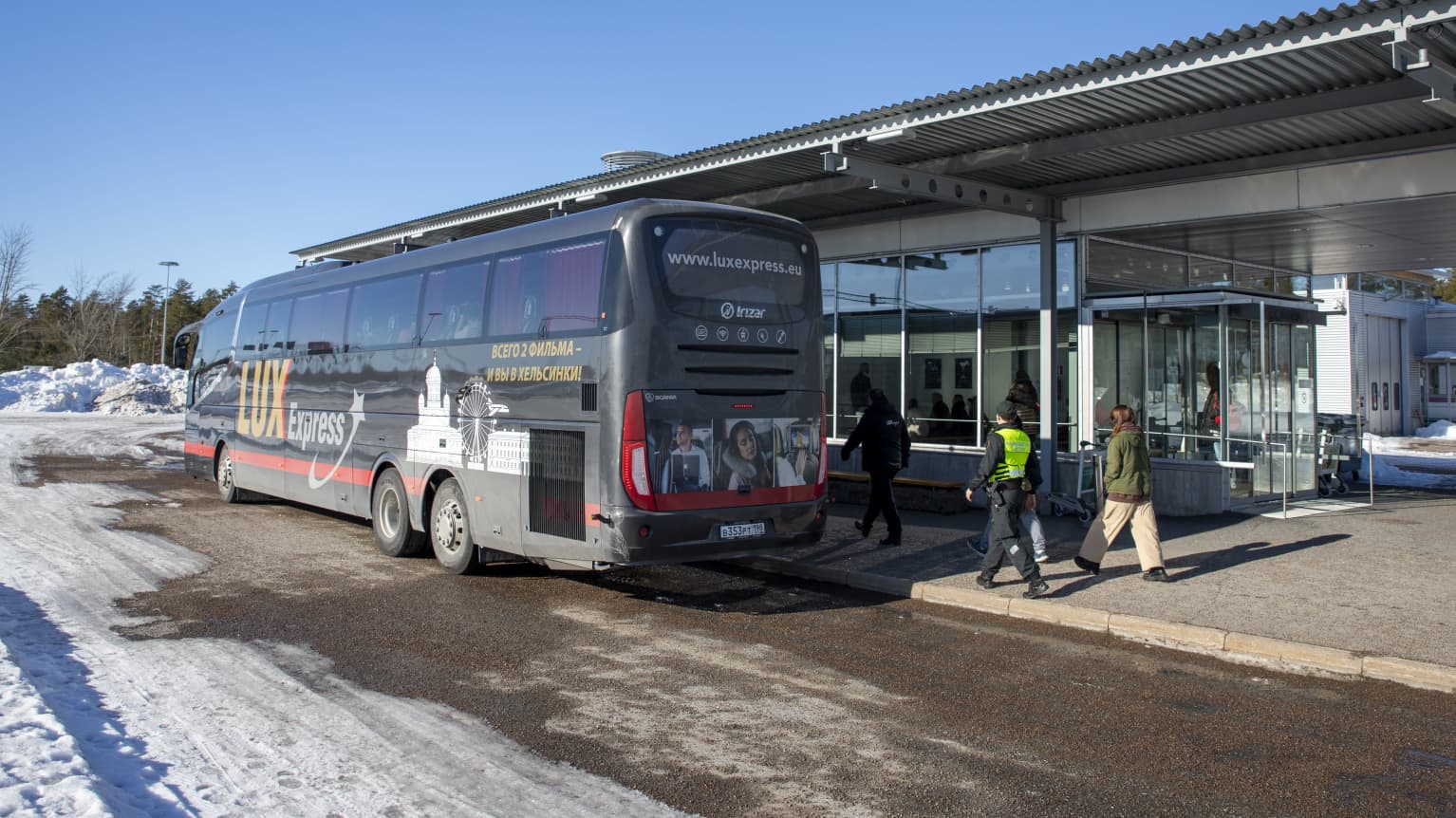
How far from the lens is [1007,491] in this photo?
959 centimetres

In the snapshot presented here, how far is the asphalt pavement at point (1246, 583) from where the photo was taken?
7582 millimetres

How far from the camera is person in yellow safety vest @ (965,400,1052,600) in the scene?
31.2ft

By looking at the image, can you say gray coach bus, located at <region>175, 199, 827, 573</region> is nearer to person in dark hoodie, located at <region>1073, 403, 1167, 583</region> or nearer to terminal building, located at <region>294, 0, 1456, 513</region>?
person in dark hoodie, located at <region>1073, 403, 1167, 583</region>

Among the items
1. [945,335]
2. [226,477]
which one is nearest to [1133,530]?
[945,335]

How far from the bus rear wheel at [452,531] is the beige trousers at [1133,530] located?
627 cm

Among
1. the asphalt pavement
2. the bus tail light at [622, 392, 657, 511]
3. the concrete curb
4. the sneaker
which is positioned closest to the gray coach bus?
the bus tail light at [622, 392, 657, 511]

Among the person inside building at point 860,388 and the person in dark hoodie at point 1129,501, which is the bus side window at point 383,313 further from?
the person inside building at point 860,388

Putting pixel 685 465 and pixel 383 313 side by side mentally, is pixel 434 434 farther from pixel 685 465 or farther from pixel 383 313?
pixel 685 465

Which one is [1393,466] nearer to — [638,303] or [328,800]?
[638,303]

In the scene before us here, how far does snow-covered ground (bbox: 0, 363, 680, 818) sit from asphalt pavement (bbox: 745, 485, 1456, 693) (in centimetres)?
520

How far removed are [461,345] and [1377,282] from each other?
118 feet

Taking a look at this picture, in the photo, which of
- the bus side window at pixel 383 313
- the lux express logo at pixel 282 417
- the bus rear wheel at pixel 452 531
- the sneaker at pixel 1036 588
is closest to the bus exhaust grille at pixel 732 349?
the sneaker at pixel 1036 588

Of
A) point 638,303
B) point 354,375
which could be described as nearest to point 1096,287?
point 638,303

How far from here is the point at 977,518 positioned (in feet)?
47.9
